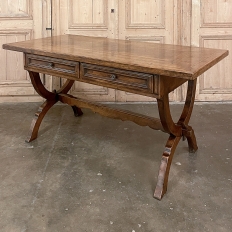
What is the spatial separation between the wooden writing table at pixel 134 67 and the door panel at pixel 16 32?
3.75 feet

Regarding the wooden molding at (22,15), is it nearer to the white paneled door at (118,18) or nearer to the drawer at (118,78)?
the white paneled door at (118,18)

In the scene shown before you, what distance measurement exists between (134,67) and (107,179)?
0.85 m

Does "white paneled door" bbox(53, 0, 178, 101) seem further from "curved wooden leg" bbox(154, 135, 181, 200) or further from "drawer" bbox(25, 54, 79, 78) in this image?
"curved wooden leg" bbox(154, 135, 181, 200)

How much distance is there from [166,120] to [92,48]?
0.77 meters

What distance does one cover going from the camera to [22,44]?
2.53 meters

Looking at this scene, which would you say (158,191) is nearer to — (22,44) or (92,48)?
(92,48)

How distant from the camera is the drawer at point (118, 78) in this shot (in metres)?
1.87

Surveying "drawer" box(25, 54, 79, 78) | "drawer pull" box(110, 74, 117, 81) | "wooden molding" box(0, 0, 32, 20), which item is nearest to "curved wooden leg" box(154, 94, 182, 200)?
"drawer pull" box(110, 74, 117, 81)

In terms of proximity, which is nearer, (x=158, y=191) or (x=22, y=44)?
(x=158, y=191)

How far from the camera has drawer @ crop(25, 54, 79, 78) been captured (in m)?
2.19

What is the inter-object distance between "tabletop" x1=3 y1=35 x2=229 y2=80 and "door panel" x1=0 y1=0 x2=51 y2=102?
45.3 inches

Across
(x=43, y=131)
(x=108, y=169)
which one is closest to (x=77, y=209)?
(x=108, y=169)

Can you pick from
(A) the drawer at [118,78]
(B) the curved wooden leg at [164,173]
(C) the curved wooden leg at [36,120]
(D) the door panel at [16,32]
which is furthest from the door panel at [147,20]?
(B) the curved wooden leg at [164,173]

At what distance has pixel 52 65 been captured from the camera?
7.60 feet
